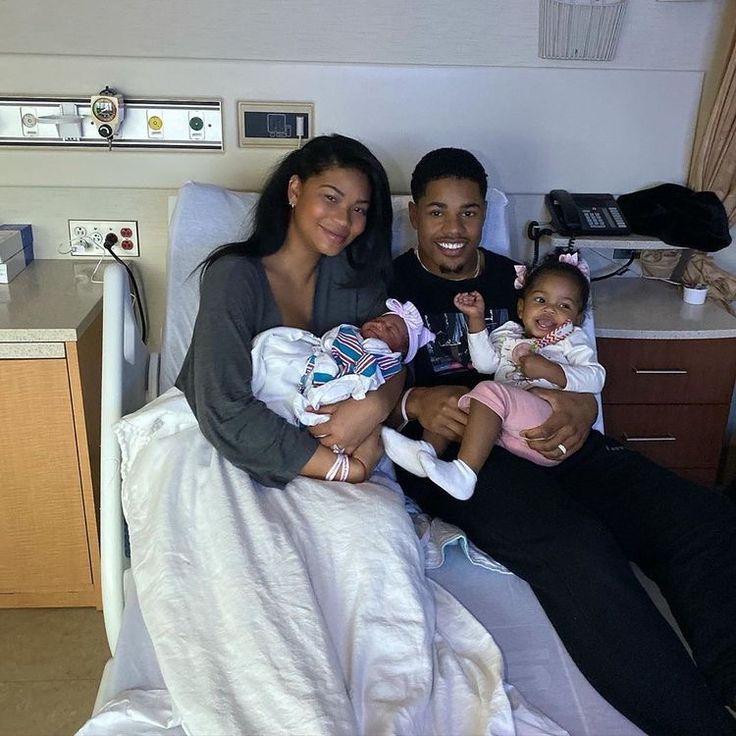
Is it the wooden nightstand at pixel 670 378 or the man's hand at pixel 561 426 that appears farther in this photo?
the wooden nightstand at pixel 670 378

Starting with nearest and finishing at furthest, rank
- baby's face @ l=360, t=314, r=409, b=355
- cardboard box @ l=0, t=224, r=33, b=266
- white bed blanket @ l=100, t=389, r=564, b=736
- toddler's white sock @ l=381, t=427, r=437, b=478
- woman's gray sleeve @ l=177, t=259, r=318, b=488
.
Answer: white bed blanket @ l=100, t=389, r=564, b=736 < woman's gray sleeve @ l=177, t=259, r=318, b=488 < toddler's white sock @ l=381, t=427, r=437, b=478 < baby's face @ l=360, t=314, r=409, b=355 < cardboard box @ l=0, t=224, r=33, b=266

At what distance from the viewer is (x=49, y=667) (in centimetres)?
185

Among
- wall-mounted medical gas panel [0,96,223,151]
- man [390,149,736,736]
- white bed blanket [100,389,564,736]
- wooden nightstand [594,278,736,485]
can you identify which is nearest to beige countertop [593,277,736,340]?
wooden nightstand [594,278,736,485]

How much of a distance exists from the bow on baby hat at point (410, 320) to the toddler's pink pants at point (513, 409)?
0.61 feet

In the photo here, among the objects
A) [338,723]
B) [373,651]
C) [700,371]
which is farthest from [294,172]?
[700,371]

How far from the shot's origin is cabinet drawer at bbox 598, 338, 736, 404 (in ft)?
6.73

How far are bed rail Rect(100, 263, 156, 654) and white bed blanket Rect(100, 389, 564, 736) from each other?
0.12 feet

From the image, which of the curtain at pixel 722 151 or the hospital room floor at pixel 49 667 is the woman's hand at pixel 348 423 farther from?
the curtain at pixel 722 151

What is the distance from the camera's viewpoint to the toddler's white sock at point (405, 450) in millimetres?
1521

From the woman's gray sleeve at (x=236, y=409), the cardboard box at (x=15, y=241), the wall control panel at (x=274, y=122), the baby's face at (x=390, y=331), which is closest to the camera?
the woman's gray sleeve at (x=236, y=409)

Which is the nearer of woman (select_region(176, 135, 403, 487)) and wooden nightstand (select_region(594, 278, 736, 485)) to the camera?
woman (select_region(176, 135, 403, 487))

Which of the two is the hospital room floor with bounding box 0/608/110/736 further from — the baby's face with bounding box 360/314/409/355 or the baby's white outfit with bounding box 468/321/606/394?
the baby's white outfit with bounding box 468/321/606/394

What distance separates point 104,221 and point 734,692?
1.89m

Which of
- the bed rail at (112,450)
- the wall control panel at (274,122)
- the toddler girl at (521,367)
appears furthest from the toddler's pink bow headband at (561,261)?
the bed rail at (112,450)
